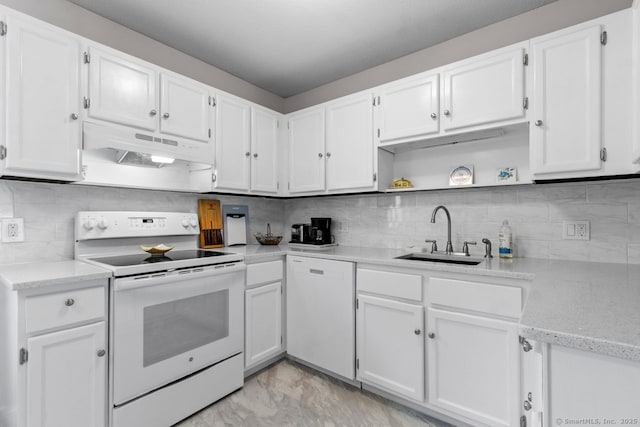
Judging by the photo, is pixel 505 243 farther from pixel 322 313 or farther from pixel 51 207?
pixel 51 207

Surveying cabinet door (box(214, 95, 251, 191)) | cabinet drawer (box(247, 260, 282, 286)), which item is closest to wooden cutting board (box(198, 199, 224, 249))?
cabinet door (box(214, 95, 251, 191))

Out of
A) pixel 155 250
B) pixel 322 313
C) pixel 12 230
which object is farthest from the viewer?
pixel 322 313

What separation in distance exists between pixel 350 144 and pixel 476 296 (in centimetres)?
150

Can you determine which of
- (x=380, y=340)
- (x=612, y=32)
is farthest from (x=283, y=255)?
(x=612, y=32)

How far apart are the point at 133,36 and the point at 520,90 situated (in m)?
2.65

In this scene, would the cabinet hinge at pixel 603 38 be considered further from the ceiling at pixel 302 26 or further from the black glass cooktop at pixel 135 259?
the black glass cooktop at pixel 135 259

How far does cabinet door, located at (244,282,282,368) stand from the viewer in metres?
2.29

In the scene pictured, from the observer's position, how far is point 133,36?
2.26 meters

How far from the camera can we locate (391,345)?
200 centimetres

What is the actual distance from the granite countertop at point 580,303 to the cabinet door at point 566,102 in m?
0.57

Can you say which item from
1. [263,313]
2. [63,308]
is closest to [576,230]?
[263,313]

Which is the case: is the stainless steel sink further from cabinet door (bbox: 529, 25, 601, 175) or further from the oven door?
the oven door

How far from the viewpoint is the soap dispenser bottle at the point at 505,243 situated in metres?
2.03

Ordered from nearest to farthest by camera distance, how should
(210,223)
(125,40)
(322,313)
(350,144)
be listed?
Result: (125,40) → (322,313) → (350,144) → (210,223)
